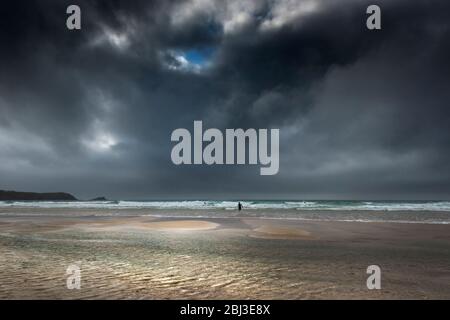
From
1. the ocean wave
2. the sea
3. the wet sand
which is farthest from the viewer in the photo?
the ocean wave

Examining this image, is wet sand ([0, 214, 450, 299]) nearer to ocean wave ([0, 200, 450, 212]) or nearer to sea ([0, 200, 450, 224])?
sea ([0, 200, 450, 224])

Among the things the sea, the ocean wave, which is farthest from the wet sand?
the ocean wave

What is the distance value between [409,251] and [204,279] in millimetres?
9185

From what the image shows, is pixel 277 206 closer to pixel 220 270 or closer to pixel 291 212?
pixel 291 212

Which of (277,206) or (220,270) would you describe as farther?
(277,206)

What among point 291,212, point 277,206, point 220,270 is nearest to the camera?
point 220,270

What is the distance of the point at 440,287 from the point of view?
6.97 metres

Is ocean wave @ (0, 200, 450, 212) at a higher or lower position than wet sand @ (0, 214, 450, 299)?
lower

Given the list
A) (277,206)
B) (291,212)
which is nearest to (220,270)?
(291,212)

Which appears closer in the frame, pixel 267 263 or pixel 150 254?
pixel 267 263

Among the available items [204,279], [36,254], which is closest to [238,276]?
[204,279]

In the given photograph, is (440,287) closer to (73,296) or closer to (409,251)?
(409,251)

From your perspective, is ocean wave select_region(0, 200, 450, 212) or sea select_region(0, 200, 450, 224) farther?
ocean wave select_region(0, 200, 450, 212)
